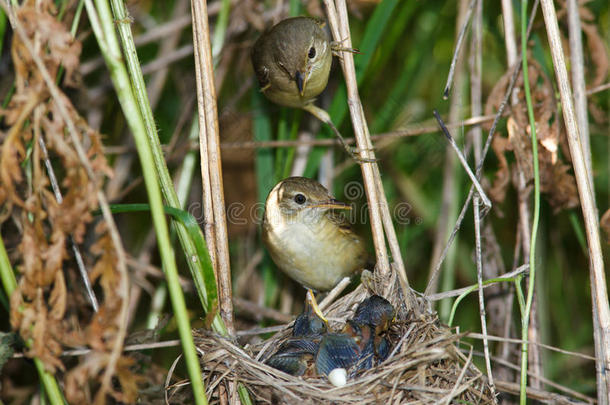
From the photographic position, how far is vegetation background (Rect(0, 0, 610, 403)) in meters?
2.46

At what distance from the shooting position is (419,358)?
1.81 metres

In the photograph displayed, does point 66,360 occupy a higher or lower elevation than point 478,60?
lower

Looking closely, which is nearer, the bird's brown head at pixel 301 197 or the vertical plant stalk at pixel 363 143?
the vertical plant stalk at pixel 363 143

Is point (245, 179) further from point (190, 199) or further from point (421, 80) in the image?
point (421, 80)

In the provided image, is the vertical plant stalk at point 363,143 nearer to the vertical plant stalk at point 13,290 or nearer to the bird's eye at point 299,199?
the bird's eye at point 299,199

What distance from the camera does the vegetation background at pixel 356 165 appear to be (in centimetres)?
246

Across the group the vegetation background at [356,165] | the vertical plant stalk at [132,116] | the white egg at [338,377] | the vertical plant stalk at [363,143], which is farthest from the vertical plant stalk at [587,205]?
the vertical plant stalk at [132,116]

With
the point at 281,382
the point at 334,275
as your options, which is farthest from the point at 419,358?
the point at 334,275

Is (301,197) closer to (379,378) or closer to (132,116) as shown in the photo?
(379,378)

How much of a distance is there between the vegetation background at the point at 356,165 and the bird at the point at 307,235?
0.26m

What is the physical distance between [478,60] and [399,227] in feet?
3.17

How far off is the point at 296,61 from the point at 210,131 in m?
0.75

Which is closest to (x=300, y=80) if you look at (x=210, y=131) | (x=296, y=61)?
(x=296, y=61)

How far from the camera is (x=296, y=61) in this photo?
2469 mm
